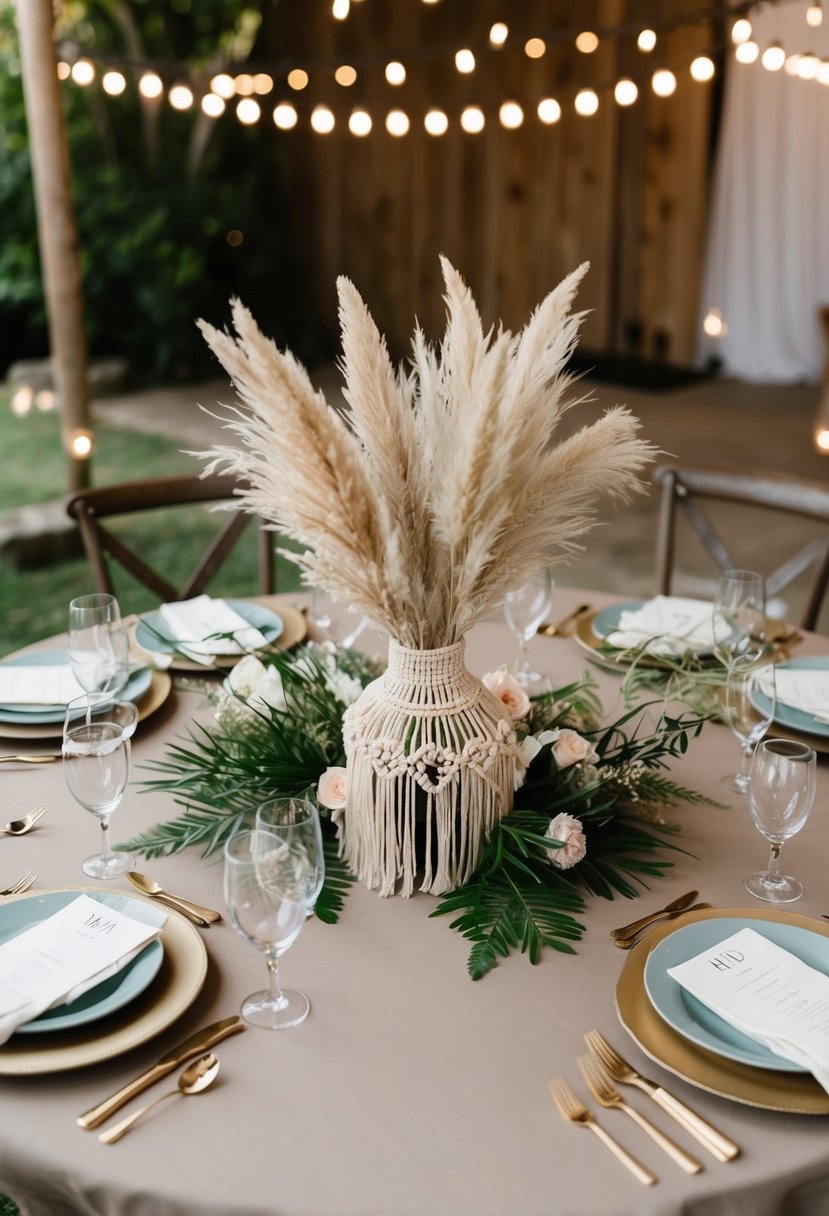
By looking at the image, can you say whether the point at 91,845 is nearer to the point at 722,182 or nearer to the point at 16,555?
the point at 16,555

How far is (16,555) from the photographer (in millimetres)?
4562

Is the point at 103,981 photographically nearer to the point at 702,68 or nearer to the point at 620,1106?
the point at 620,1106

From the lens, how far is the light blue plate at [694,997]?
1.05m

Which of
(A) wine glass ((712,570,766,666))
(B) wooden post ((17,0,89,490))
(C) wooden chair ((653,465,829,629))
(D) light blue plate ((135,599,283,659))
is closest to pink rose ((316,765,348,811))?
(D) light blue plate ((135,599,283,659))

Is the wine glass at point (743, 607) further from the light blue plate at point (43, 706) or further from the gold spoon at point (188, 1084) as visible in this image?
the gold spoon at point (188, 1084)

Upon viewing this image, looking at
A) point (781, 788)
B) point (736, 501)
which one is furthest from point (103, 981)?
point (736, 501)

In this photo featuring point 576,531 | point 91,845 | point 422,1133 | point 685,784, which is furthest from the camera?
point 685,784

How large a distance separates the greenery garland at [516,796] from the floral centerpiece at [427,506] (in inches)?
2.1

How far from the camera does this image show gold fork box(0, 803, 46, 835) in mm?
1447

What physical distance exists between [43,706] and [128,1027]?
0.73 m

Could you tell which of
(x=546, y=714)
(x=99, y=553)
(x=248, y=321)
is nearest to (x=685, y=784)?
(x=546, y=714)

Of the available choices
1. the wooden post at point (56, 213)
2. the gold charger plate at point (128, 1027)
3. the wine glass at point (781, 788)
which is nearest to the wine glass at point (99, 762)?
the gold charger plate at point (128, 1027)

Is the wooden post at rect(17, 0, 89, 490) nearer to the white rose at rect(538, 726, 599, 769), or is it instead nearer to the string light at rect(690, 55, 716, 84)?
the string light at rect(690, 55, 716, 84)

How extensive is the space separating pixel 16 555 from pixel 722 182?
502cm
